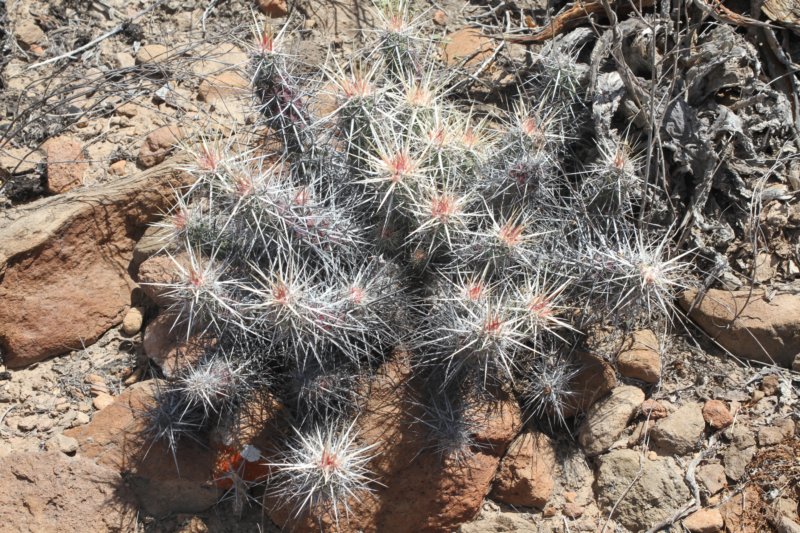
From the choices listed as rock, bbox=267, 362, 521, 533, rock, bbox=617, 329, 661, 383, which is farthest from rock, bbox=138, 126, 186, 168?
rock, bbox=617, 329, 661, 383

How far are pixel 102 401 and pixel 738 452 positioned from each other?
9.17 ft

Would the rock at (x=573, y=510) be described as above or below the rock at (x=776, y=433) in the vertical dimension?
below

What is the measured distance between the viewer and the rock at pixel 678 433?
3.20 metres

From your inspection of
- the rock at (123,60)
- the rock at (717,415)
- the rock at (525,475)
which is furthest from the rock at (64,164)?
the rock at (717,415)

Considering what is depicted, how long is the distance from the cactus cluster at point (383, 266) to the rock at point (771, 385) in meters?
0.72

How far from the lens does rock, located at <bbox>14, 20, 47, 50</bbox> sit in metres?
4.37

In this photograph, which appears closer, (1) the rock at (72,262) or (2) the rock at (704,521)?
(2) the rock at (704,521)

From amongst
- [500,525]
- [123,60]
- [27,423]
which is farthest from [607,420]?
[123,60]

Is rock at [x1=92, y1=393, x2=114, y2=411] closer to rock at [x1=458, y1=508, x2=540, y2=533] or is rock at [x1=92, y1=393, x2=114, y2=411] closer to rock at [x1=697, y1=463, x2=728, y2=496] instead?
rock at [x1=458, y1=508, x2=540, y2=533]

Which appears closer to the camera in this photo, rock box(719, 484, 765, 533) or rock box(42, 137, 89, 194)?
rock box(719, 484, 765, 533)

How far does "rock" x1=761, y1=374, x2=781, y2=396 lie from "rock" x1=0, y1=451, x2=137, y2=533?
9.08 ft

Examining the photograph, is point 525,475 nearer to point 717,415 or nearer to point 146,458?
point 717,415

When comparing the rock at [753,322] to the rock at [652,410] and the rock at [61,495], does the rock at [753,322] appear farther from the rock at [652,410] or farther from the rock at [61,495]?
the rock at [61,495]

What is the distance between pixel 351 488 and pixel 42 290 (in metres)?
1.78
